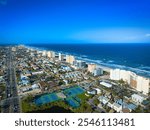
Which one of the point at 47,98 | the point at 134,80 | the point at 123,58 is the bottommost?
the point at 47,98

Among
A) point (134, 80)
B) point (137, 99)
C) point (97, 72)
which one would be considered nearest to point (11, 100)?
point (137, 99)

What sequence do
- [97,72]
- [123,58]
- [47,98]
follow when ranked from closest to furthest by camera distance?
[47,98] < [97,72] < [123,58]

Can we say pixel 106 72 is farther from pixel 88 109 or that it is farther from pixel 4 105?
pixel 4 105

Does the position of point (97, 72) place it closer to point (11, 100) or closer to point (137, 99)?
point (137, 99)

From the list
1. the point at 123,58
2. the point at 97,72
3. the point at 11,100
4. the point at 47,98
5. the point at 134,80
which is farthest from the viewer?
the point at 123,58

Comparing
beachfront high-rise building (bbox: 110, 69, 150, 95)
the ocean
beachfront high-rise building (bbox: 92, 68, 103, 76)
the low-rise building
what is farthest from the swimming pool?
the ocean

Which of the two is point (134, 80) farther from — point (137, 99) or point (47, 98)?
point (47, 98)

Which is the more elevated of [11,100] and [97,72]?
[97,72]

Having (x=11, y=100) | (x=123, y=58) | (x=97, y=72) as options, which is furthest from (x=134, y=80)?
(x=123, y=58)

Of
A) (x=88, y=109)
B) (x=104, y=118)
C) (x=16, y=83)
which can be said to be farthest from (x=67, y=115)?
(x=16, y=83)

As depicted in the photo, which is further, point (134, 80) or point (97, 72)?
point (97, 72)
